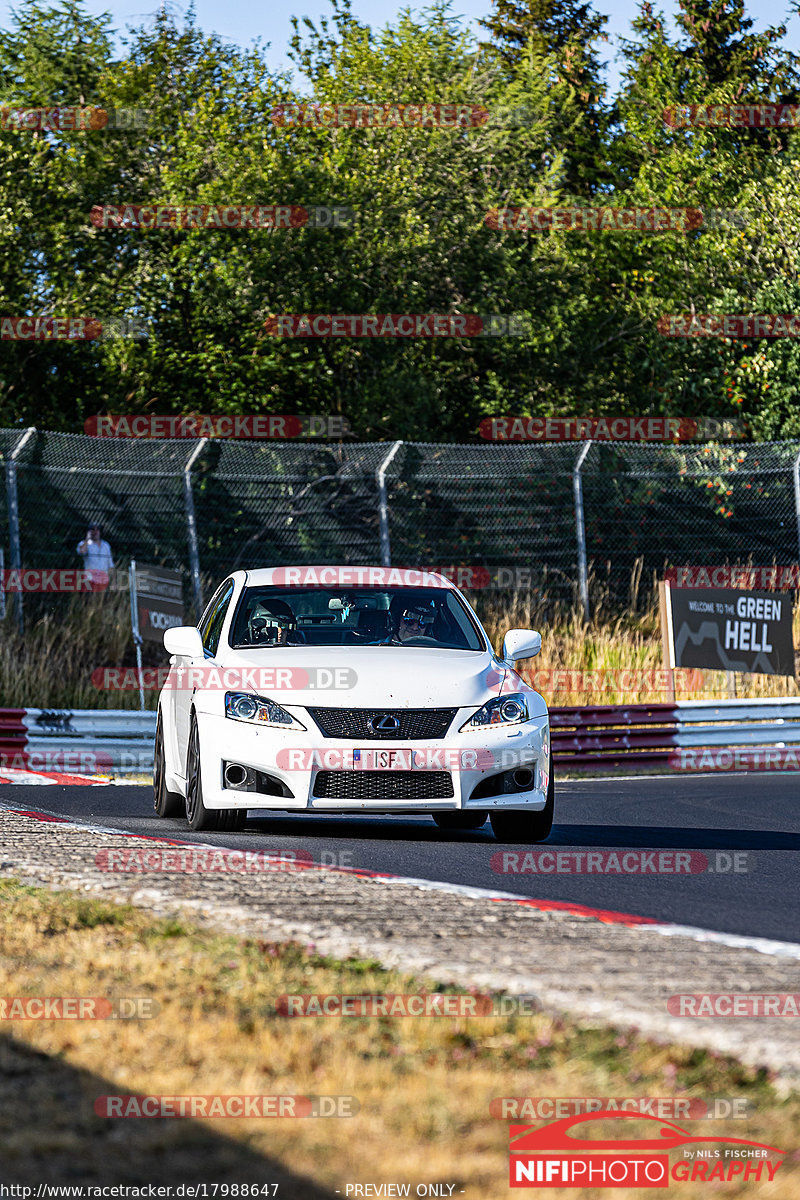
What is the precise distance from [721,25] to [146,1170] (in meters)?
47.7

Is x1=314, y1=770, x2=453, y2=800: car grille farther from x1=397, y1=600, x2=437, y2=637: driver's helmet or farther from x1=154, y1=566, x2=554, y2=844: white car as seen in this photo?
x1=397, y1=600, x2=437, y2=637: driver's helmet

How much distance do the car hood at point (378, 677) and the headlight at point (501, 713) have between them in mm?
57

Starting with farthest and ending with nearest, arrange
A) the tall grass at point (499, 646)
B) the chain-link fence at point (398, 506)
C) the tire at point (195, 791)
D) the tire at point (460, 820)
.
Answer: the chain-link fence at point (398, 506), the tall grass at point (499, 646), the tire at point (460, 820), the tire at point (195, 791)

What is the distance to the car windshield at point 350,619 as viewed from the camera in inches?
385

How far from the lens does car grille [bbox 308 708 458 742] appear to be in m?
8.65

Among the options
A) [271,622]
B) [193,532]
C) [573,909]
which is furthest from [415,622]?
[193,532]

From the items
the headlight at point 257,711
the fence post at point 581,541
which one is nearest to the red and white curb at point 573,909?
the headlight at point 257,711

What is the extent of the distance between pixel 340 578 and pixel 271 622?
0.60 meters

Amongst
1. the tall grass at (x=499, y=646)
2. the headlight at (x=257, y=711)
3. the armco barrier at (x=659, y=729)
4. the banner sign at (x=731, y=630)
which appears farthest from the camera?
the banner sign at (x=731, y=630)

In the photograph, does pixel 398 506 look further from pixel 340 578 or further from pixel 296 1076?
pixel 296 1076

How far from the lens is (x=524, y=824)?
30.8 ft

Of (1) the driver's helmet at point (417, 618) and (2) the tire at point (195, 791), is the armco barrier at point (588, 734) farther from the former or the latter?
(2) the tire at point (195, 791)

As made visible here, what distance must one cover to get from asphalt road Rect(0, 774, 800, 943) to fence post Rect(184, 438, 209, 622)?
7.38 m

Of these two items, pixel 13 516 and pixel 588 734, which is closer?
pixel 588 734
